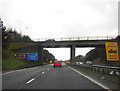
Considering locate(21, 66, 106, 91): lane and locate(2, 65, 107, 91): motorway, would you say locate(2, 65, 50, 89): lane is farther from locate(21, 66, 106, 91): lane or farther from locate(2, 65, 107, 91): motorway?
locate(21, 66, 106, 91): lane

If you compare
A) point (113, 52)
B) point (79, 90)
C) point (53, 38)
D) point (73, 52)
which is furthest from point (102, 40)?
point (79, 90)

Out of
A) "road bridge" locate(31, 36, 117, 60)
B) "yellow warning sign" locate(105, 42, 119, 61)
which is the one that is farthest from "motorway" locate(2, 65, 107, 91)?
"road bridge" locate(31, 36, 117, 60)

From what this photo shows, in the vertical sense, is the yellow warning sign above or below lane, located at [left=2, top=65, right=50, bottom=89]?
above

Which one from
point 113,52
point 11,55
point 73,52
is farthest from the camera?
point 11,55

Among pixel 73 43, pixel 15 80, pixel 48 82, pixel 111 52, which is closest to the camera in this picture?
pixel 48 82

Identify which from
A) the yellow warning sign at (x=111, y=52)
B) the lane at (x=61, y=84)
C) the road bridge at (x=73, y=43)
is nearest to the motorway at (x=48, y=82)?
the lane at (x=61, y=84)

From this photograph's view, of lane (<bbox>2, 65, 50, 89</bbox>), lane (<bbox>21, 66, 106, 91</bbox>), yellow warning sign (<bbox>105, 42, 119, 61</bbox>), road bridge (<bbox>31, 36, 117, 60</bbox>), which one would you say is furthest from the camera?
road bridge (<bbox>31, 36, 117, 60</bbox>)

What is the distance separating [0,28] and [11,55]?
11670 millimetres

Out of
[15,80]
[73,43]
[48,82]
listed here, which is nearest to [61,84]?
[48,82]

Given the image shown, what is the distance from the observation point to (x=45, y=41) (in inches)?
1949

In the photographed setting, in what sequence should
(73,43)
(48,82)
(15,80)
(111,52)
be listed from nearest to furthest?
(48,82) → (15,80) → (111,52) → (73,43)

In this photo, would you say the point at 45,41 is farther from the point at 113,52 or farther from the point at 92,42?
the point at 113,52

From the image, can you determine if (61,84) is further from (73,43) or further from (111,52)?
(73,43)

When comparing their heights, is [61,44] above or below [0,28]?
below
